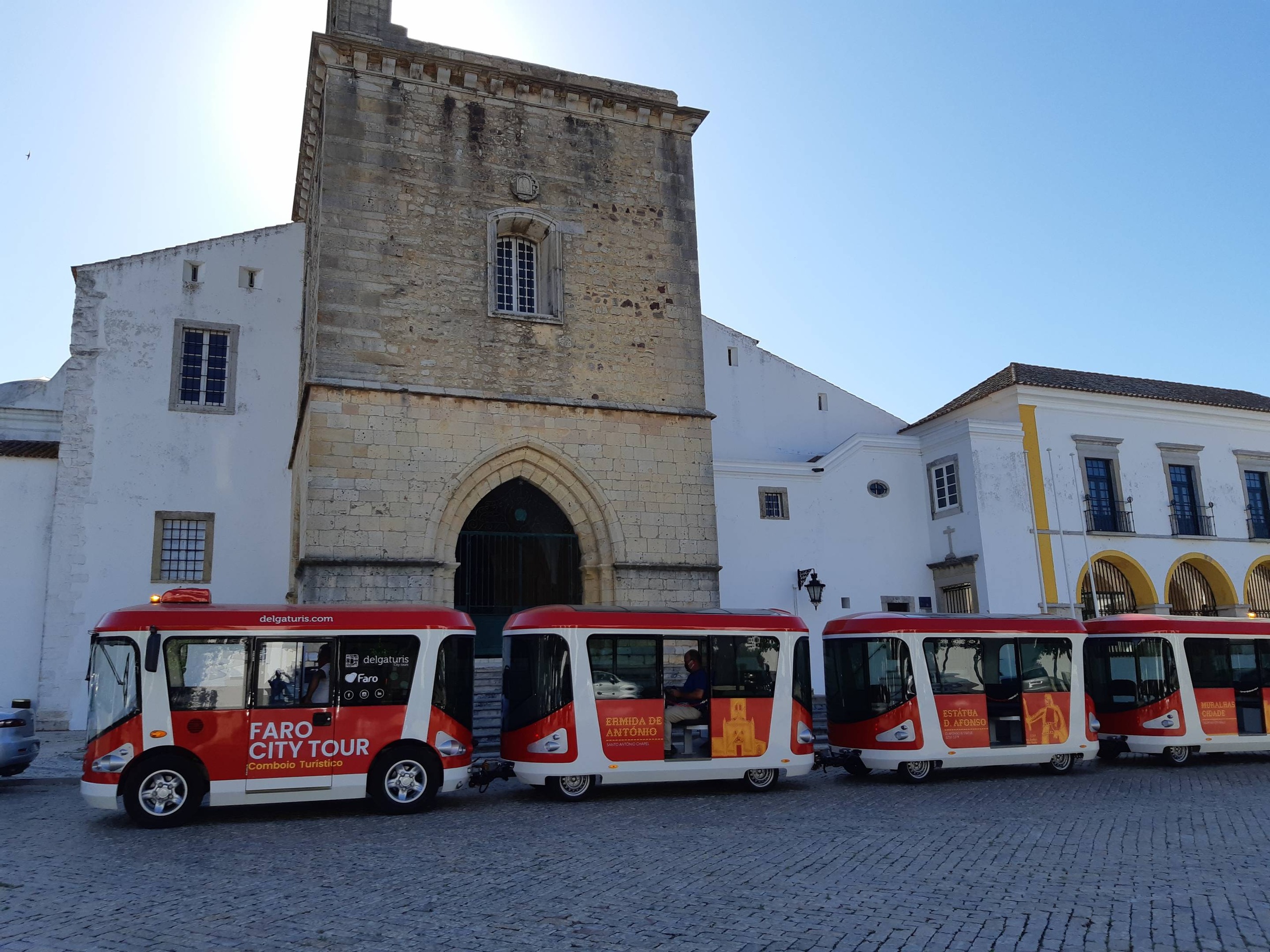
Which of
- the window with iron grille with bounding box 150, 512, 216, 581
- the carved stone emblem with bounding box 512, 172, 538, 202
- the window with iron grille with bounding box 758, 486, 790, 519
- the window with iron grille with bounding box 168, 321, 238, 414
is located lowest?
the window with iron grille with bounding box 150, 512, 216, 581

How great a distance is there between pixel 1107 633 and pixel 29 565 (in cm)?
1926

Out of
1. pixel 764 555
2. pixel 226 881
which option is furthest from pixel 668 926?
pixel 764 555

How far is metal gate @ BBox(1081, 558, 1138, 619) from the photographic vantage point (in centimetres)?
2370

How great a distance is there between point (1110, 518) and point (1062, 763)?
12195mm

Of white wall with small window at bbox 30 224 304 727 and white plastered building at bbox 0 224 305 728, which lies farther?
white wall with small window at bbox 30 224 304 727

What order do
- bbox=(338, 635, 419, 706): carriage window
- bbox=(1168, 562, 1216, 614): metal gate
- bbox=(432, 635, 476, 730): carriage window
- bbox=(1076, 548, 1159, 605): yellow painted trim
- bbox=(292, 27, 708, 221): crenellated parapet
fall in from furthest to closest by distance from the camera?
1. bbox=(1168, 562, 1216, 614): metal gate
2. bbox=(1076, 548, 1159, 605): yellow painted trim
3. bbox=(292, 27, 708, 221): crenellated parapet
4. bbox=(432, 635, 476, 730): carriage window
5. bbox=(338, 635, 419, 706): carriage window

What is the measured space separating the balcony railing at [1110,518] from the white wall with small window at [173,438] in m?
18.3

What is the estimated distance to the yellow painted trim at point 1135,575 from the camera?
24328 millimetres

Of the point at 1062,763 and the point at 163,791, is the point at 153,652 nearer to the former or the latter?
the point at 163,791

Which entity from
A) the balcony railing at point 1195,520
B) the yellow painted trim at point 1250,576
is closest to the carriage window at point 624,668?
the balcony railing at point 1195,520

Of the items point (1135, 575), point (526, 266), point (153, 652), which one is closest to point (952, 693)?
point (153, 652)

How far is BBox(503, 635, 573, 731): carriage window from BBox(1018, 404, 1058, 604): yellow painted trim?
14.8 m

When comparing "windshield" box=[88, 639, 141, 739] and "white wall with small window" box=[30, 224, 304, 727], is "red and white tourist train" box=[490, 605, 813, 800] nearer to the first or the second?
"windshield" box=[88, 639, 141, 739]

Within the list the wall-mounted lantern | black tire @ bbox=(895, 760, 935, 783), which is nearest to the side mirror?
black tire @ bbox=(895, 760, 935, 783)
